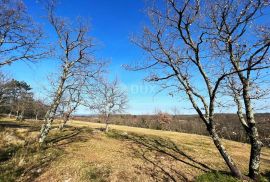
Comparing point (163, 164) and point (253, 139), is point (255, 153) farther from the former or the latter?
point (163, 164)

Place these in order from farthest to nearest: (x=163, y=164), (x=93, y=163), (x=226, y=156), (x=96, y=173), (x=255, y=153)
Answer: (x=163, y=164)
(x=93, y=163)
(x=255, y=153)
(x=96, y=173)
(x=226, y=156)

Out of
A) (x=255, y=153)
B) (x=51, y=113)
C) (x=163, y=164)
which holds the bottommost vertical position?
(x=163, y=164)

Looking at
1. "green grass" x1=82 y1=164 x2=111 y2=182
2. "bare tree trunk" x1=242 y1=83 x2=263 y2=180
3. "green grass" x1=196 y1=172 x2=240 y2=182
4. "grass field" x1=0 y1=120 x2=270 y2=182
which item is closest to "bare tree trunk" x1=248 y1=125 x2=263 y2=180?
"bare tree trunk" x1=242 y1=83 x2=263 y2=180

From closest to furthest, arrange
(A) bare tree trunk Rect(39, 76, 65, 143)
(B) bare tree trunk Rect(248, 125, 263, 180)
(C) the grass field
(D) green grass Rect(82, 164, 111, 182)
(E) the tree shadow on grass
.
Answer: (D) green grass Rect(82, 164, 111, 182) < (C) the grass field < (B) bare tree trunk Rect(248, 125, 263, 180) < (E) the tree shadow on grass < (A) bare tree trunk Rect(39, 76, 65, 143)

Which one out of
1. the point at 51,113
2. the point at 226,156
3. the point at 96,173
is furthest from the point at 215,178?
the point at 51,113

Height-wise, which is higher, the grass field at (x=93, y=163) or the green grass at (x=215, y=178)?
the grass field at (x=93, y=163)

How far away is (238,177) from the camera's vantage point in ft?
36.3

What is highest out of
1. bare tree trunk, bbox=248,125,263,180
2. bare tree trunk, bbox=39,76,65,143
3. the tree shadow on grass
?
bare tree trunk, bbox=39,76,65,143

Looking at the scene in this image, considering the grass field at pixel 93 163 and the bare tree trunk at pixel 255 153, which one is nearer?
the grass field at pixel 93 163

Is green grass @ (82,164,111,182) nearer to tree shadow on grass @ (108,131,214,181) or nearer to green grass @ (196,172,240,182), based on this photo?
tree shadow on grass @ (108,131,214,181)

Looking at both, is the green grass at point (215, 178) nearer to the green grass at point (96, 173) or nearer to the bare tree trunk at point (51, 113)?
the green grass at point (96, 173)

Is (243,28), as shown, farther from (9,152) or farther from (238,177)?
(9,152)

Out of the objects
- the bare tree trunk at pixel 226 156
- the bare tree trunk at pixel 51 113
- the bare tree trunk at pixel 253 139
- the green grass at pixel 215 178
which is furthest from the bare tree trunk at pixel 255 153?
the bare tree trunk at pixel 51 113

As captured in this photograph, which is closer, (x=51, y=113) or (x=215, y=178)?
(x=215, y=178)
